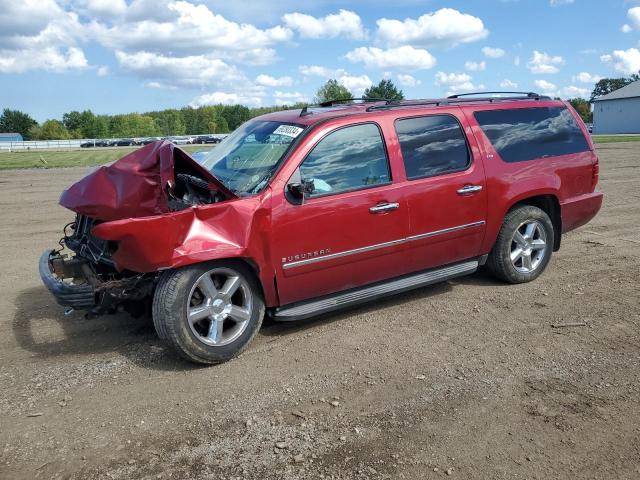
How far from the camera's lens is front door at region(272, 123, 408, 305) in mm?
4395

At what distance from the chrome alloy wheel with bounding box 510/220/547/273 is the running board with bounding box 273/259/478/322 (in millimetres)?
544

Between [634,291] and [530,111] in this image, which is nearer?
[634,291]

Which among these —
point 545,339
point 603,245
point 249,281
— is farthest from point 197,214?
point 603,245

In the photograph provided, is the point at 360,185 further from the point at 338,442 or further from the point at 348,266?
the point at 338,442

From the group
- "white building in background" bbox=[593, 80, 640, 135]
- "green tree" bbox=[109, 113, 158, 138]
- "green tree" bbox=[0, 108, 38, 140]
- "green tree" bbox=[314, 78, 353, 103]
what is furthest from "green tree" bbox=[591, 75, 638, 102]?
"green tree" bbox=[0, 108, 38, 140]

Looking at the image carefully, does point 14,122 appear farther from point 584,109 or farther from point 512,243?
point 512,243

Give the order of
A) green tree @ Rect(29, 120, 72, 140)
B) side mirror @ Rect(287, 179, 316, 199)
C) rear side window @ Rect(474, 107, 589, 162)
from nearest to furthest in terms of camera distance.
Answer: side mirror @ Rect(287, 179, 316, 199) → rear side window @ Rect(474, 107, 589, 162) → green tree @ Rect(29, 120, 72, 140)

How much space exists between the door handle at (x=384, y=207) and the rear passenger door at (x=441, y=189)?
0.52 feet

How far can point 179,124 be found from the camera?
393 ft

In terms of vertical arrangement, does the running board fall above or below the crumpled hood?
below

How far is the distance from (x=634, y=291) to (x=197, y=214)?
4361mm

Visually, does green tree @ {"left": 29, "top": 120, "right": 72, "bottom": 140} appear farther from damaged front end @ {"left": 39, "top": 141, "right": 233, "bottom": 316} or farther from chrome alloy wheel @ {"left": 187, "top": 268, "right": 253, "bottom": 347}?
chrome alloy wheel @ {"left": 187, "top": 268, "right": 253, "bottom": 347}

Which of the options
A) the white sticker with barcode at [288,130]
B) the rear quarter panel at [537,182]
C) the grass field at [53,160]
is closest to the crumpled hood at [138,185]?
the white sticker with barcode at [288,130]

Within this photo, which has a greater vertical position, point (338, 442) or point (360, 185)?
point (360, 185)
